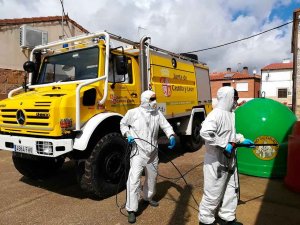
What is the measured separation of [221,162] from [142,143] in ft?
3.65

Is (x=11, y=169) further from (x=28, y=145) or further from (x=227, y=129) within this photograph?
(x=227, y=129)

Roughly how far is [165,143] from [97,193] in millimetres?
5120

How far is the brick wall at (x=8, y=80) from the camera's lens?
10.2 metres

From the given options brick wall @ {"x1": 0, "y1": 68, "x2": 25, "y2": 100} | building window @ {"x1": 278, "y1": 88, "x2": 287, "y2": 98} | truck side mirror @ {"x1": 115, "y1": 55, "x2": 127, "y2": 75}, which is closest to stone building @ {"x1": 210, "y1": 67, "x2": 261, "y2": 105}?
building window @ {"x1": 278, "y1": 88, "x2": 287, "y2": 98}

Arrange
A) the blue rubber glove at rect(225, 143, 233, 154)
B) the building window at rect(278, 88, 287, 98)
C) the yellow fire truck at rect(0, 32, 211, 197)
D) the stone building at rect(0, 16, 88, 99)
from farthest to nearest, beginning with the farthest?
the building window at rect(278, 88, 287, 98) → the stone building at rect(0, 16, 88, 99) → the yellow fire truck at rect(0, 32, 211, 197) → the blue rubber glove at rect(225, 143, 233, 154)

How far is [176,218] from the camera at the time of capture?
4.01m

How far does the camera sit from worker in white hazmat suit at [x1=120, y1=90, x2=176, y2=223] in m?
3.96

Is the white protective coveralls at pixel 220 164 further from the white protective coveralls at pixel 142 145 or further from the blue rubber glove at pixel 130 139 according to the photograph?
the blue rubber glove at pixel 130 139

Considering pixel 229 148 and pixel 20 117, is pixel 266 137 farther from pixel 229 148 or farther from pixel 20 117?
pixel 20 117

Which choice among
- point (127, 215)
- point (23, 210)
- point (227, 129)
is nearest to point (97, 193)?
point (127, 215)

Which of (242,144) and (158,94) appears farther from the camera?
(158,94)

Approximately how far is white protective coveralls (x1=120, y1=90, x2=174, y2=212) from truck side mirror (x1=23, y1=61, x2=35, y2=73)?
2718 millimetres

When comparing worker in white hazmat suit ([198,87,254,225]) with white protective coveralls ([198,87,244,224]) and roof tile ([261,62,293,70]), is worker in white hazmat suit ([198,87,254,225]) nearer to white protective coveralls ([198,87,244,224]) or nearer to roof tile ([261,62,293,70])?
white protective coveralls ([198,87,244,224])

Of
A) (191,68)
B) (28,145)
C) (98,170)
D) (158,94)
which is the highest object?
(191,68)
